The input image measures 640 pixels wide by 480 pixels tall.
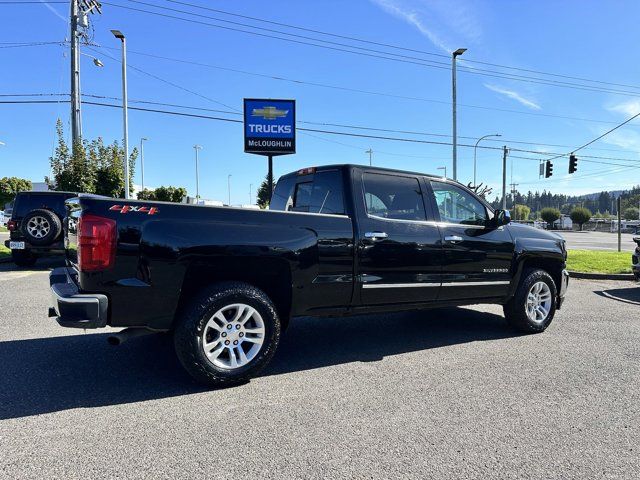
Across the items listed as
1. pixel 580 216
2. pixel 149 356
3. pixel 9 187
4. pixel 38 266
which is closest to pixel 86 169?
pixel 38 266

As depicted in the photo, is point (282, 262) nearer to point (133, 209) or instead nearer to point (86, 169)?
point (133, 209)

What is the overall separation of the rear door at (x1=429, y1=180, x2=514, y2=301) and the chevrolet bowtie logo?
13402 mm

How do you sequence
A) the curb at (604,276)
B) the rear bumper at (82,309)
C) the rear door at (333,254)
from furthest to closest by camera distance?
the curb at (604,276) → the rear door at (333,254) → the rear bumper at (82,309)

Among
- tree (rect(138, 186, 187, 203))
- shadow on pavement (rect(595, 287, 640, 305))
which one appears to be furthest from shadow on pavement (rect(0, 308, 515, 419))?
tree (rect(138, 186, 187, 203))

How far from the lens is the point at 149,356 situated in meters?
4.49

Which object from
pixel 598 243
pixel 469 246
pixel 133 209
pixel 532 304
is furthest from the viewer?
pixel 598 243

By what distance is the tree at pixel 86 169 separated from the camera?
15.8 m

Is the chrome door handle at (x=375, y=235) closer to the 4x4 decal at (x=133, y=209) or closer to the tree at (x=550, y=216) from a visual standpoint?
the 4x4 decal at (x=133, y=209)

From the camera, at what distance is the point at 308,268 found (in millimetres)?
4062

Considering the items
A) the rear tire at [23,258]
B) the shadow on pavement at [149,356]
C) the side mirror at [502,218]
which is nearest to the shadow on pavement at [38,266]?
the rear tire at [23,258]

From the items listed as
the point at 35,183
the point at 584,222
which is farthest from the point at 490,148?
the point at 35,183

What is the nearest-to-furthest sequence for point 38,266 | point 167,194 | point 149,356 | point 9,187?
point 149,356 → point 38,266 → point 167,194 → point 9,187

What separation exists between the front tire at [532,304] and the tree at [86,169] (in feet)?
49.0

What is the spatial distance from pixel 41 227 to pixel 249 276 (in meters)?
8.65
